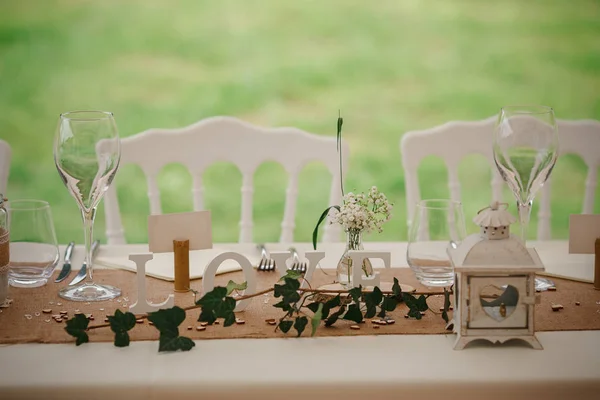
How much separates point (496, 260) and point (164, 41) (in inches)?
192

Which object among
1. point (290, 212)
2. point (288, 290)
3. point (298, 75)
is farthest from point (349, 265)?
point (298, 75)

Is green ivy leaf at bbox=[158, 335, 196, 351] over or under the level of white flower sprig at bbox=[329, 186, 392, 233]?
under

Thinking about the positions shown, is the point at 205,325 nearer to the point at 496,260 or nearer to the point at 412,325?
→ the point at 412,325

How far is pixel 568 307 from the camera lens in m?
1.31

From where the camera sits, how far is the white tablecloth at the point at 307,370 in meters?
1.00

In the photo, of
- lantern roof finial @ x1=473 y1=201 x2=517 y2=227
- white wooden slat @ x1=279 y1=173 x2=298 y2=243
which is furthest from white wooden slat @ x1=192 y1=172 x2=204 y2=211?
lantern roof finial @ x1=473 y1=201 x2=517 y2=227

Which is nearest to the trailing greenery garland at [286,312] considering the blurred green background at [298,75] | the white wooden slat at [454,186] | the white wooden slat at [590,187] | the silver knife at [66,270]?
the silver knife at [66,270]

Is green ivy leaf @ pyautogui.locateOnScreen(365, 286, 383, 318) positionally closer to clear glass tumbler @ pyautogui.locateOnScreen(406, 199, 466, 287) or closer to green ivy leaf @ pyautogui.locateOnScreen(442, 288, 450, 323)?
green ivy leaf @ pyautogui.locateOnScreen(442, 288, 450, 323)

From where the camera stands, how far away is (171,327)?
3.62ft

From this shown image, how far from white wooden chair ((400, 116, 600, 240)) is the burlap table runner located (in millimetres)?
778

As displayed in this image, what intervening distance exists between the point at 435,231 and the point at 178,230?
1.36ft

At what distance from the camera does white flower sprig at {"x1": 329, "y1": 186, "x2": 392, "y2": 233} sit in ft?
4.34

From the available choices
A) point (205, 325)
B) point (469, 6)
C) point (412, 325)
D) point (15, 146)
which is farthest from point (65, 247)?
point (469, 6)

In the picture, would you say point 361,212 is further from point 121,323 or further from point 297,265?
point 121,323
